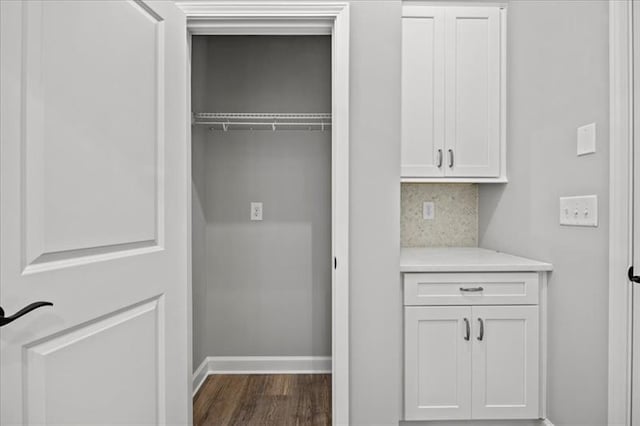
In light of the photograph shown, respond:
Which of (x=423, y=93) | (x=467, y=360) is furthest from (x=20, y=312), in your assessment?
(x=423, y=93)

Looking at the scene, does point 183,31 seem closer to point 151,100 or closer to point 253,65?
point 151,100

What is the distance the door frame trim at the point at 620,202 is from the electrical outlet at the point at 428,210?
118cm

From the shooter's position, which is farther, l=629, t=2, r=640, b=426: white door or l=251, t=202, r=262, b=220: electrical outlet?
l=251, t=202, r=262, b=220: electrical outlet

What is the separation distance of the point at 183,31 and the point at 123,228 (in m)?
0.89

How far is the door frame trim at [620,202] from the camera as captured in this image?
1.48 metres

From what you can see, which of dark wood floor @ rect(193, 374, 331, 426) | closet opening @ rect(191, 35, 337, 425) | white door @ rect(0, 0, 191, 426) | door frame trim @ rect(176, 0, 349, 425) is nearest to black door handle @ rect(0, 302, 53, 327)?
white door @ rect(0, 0, 191, 426)

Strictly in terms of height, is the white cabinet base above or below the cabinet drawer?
below

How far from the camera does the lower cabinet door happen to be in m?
1.87

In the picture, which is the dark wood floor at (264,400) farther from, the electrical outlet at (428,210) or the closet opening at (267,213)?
the electrical outlet at (428,210)

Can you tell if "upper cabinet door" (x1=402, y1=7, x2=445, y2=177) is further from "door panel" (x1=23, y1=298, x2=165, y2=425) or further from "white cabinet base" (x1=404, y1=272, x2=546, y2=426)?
"door panel" (x1=23, y1=298, x2=165, y2=425)

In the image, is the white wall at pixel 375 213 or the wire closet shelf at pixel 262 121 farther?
the wire closet shelf at pixel 262 121

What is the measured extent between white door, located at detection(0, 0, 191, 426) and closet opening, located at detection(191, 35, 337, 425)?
1133mm

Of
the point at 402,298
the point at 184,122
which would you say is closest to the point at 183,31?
the point at 184,122

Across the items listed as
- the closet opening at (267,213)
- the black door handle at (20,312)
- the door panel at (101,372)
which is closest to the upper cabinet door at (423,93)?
the closet opening at (267,213)
